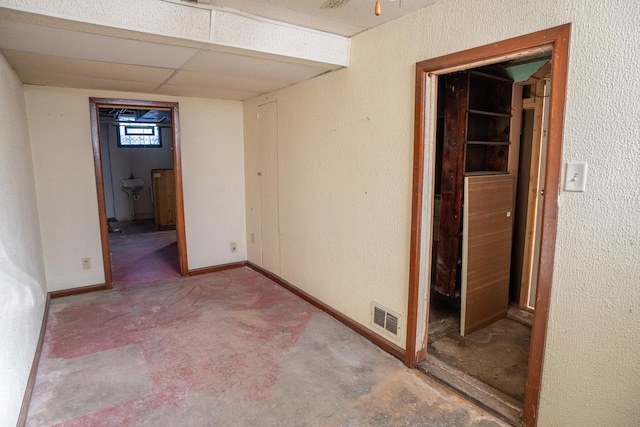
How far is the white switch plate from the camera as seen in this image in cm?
155

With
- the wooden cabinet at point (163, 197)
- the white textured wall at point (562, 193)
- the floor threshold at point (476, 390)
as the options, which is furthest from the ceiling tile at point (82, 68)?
the wooden cabinet at point (163, 197)

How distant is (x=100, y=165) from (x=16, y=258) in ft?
6.12


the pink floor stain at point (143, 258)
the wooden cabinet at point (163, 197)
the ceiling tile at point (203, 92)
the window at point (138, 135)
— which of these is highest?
the ceiling tile at point (203, 92)

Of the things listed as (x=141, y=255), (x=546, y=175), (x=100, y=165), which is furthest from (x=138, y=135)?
(x=546, y=175)

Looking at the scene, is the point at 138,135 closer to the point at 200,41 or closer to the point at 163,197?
the point at 163,197

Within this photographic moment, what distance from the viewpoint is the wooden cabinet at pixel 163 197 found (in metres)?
7.32

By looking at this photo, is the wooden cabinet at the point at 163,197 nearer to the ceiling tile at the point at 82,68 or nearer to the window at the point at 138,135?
the window at the point at 138,135

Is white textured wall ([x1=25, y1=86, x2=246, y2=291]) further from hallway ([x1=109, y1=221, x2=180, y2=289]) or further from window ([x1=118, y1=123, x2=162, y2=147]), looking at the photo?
window ([x1=118, y1=123, x2=162, y2=147])

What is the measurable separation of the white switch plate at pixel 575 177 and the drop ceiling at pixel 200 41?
46.8 inches

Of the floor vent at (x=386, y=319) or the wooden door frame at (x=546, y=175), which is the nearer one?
the wooden door frame at (x=546, y=175)

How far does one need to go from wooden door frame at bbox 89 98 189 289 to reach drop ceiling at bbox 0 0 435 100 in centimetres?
60

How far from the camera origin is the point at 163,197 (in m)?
7.36

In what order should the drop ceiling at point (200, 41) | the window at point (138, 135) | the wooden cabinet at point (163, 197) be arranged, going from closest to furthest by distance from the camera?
1. the drop ceiling at point (200, 41)
2. the wooden cabinet at point (163, 197)
3. the window at point (138, 135)

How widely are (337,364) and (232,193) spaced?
2.80m
